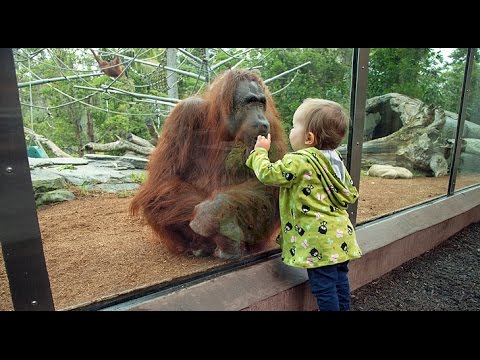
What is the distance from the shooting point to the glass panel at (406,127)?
175 cm

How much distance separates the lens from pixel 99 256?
110 cm

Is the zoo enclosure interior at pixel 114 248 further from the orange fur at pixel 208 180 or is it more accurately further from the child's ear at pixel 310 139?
the child's ear at pixel 310 139

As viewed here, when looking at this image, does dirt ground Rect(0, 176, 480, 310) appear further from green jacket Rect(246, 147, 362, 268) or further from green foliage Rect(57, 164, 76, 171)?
green jacket Rect(246, 147, 362, 268)

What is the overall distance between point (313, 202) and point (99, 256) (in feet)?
2.38

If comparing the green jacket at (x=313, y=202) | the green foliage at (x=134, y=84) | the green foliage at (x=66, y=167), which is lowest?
the green jacket at (x=313, y=202)

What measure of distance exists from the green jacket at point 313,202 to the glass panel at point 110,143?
30 cm

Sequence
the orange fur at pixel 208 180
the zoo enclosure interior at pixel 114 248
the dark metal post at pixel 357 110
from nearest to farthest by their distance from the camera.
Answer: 1. the zoo enclosure interior at pixel 114 248
2. the orange fur at pixel 208 180
3. the dark metal post at pixel 357 110

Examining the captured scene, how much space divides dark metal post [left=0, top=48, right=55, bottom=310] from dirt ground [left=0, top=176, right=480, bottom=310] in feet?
0.25

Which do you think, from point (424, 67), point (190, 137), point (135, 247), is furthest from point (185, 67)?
point (424, 67)

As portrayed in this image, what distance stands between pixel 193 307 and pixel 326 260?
0.44m

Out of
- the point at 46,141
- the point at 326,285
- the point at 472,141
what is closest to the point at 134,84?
the point at 46,141

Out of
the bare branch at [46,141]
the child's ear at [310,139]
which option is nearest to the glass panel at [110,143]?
the bare branch at [46,141]

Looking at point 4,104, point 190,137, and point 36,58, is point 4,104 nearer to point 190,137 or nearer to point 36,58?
point 36,58

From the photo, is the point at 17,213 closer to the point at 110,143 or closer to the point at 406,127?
the point at 110,143
